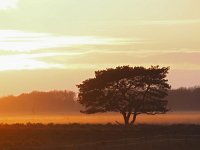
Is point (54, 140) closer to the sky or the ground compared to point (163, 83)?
closer to the ground

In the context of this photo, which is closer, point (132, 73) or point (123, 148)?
point (123, 148)

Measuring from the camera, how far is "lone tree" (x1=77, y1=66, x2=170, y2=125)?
85000 millimetres

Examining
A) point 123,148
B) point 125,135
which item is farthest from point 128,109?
point 123,148

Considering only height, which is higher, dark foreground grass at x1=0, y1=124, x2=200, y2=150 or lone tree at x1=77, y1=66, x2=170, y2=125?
lone tree at x1=77, y1=66, x2=170, y2=125

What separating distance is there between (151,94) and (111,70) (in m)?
5.81

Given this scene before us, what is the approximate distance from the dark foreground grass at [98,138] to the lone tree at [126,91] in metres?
16.0

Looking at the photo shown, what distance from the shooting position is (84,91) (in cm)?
8731

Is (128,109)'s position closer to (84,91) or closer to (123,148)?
(84,91)

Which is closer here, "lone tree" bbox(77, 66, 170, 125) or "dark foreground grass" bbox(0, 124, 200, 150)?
"dark foreground grass" bbox(0, 124, 200, 150)

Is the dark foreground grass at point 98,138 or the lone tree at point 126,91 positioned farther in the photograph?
the lone tree at point 126,91

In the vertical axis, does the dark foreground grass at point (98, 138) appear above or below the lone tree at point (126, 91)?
below

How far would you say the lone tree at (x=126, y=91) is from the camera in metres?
85.0

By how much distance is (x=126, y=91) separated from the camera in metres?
85.2

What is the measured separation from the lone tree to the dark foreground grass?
16.0 meters
